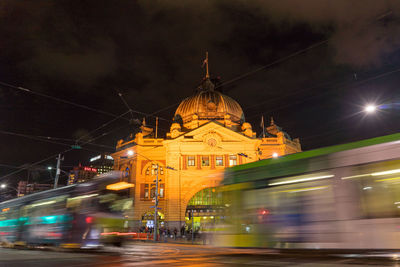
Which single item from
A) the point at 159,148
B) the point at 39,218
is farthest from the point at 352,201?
the point at 159,148

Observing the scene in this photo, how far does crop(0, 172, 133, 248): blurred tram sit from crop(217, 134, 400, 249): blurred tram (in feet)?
15.3

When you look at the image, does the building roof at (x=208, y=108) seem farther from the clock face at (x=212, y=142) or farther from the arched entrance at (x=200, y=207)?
the arched entrance at (x=200, y=207)

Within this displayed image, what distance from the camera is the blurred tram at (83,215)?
13.2 m

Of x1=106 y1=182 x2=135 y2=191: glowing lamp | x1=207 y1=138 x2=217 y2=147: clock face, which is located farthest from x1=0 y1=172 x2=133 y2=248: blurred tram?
x1=207 y1=138 x2=217 y2=147: clock face

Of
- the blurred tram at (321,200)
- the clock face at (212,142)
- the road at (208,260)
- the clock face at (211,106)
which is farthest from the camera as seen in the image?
the clock face at (211,106)

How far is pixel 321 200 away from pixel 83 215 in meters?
9.37

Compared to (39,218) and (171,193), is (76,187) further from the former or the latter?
A: (171,193)

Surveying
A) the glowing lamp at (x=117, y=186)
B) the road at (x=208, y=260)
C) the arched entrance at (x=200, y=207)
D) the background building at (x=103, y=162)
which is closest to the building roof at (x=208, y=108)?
the arched entrance at (x=200, y=207)

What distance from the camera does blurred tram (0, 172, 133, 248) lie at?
1319 cm

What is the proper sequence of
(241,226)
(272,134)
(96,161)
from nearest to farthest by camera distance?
(241,226)
(272,134)
(96,161)

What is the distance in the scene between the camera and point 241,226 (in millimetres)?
11906

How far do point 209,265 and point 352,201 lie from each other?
4556mm

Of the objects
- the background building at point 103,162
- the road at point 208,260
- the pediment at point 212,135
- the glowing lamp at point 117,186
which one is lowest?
the road at point 208,260

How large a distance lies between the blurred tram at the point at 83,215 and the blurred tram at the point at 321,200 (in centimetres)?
465
